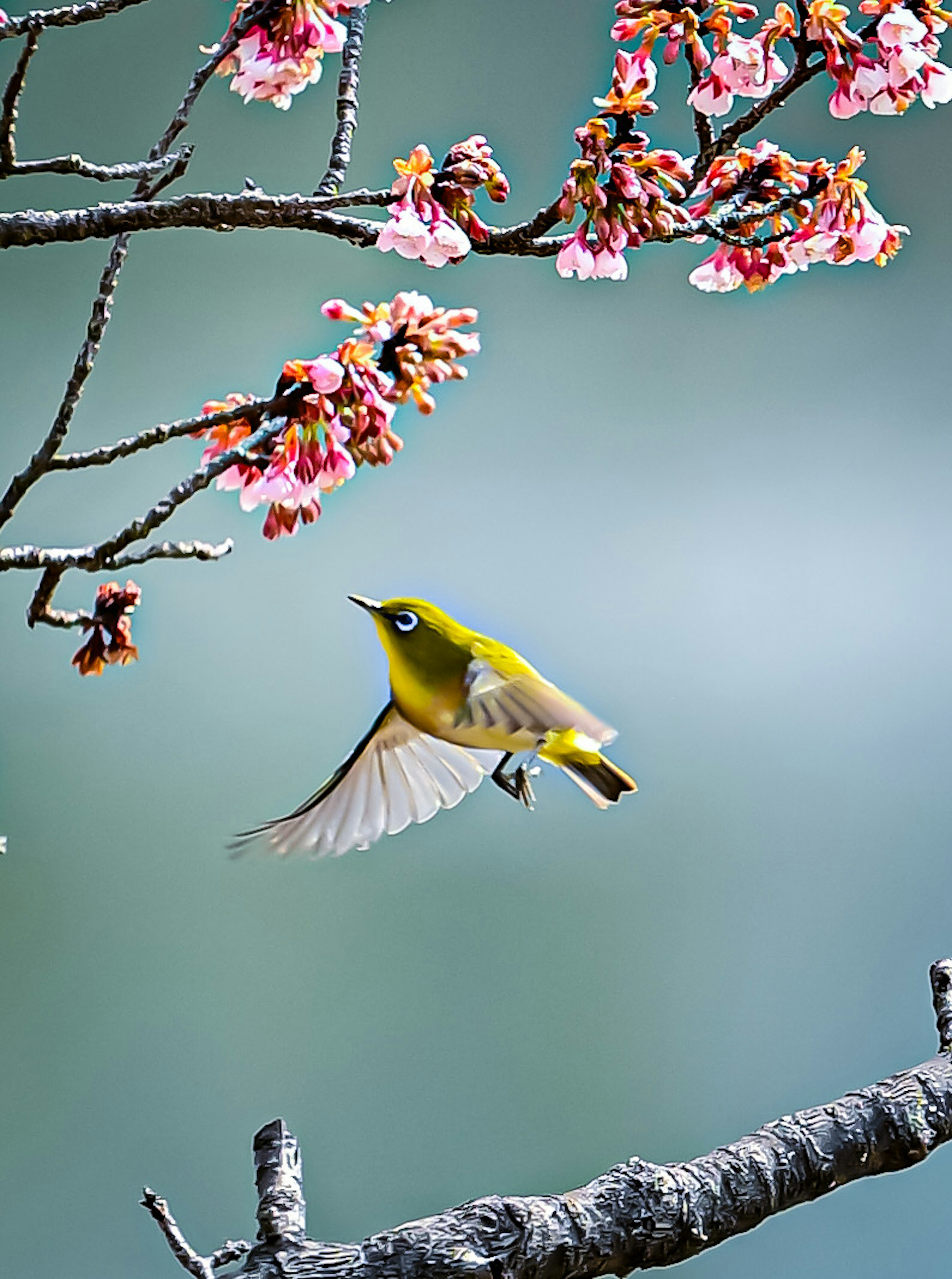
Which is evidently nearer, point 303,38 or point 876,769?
point 303,38

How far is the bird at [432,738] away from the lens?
1452mm

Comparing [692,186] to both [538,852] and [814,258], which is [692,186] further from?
[538,852]

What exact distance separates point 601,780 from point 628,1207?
2.57ft

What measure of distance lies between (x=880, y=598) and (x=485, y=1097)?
2.99 ft

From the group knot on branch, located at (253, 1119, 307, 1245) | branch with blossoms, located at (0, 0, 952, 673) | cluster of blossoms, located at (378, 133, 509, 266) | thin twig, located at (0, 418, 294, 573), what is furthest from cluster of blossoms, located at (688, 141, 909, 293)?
knot on branch, located at (253, 1119, 307, 1245)

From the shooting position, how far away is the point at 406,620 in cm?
152

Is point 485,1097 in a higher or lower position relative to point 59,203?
lower

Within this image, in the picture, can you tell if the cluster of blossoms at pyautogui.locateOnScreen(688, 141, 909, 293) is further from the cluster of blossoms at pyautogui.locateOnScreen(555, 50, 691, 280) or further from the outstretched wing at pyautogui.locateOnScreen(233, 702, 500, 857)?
the outstretched wing at pyautogui.locateOnScreen(233, 702, 500, 857)

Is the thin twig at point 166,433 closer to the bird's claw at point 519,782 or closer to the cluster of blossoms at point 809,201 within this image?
the cluster of blossoms at point 809,201

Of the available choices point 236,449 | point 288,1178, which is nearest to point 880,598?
point 236,449

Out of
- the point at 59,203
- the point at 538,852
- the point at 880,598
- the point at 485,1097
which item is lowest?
the point at 485,1097

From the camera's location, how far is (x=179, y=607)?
5.11ft

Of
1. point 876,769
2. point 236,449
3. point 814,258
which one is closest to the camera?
point 236,449

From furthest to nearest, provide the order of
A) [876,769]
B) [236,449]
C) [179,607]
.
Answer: [876,769] → [179,607] → [236,449]
